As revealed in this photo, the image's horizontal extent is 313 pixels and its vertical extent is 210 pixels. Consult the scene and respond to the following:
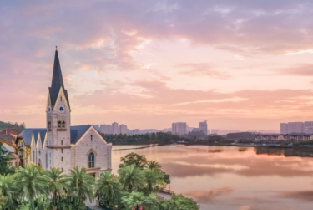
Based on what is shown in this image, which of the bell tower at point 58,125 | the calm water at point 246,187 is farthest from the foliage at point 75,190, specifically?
the calm water at point 246,187

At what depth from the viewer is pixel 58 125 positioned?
1607 inches

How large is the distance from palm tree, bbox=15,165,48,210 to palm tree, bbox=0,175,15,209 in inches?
24.4

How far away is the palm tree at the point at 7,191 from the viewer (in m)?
26.0

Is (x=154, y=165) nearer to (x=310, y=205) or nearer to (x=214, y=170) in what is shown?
(x=310, y=205)

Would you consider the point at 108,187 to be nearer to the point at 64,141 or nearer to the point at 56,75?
the point at 64,141

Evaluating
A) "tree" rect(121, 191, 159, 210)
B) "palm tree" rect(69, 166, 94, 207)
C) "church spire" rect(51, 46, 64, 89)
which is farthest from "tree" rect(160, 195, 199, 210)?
"church spire" rect(51, 46, 64, 89)

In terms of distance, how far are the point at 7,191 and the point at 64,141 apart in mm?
14745

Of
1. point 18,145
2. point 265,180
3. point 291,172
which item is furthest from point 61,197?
point 291,172

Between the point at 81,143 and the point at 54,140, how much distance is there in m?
3.21

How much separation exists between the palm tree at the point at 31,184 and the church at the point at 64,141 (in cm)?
1278

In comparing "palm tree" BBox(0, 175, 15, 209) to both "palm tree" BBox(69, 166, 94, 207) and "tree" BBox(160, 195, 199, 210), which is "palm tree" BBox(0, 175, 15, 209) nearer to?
"palm tree" BBox(69, 166, 94, 207)

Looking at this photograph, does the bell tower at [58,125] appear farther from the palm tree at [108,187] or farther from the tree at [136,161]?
the palm tree at [108,187]

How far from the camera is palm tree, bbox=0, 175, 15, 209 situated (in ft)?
85.4

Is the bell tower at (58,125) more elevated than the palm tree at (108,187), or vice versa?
the bell tower at (58,125)
